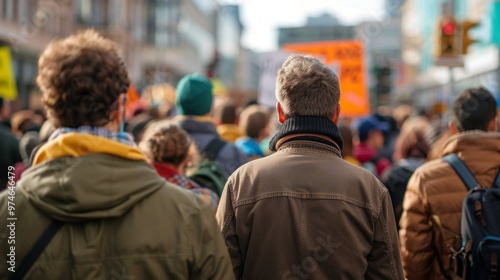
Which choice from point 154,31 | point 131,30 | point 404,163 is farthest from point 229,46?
point 404,163

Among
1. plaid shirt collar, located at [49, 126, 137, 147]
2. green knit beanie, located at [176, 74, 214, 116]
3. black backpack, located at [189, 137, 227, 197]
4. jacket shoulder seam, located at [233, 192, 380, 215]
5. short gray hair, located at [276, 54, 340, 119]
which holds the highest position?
short gray hair, located at [276, 54, 340, 119]

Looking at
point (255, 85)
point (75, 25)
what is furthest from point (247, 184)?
point (255, 85)

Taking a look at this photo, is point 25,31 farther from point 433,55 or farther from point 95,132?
point 95,132

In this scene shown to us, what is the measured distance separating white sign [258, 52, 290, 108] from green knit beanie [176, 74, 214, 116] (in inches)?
194

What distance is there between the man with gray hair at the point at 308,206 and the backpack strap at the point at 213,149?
2.23m

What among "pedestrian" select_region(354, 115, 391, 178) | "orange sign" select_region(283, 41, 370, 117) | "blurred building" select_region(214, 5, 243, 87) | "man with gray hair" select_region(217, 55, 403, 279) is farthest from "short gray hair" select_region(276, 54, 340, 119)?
"blurred building" select_region(214, 5, 243, 87)

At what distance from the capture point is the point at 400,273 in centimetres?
332

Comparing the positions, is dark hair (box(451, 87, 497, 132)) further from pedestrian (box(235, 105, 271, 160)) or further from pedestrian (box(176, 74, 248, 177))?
pedestrian (box(235, 105, 271, 160))

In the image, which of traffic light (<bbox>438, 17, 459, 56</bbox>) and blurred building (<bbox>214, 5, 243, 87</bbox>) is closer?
traffic light (<bbox>438, 17, 459, 56</bbox>)

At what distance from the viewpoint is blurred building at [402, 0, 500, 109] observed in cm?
3262

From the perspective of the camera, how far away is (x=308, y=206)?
3.26 meters

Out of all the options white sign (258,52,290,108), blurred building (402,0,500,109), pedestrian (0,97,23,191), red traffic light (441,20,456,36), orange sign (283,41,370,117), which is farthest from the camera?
blurred building (402,0,500,109)

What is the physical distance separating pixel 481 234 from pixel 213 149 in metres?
2.21

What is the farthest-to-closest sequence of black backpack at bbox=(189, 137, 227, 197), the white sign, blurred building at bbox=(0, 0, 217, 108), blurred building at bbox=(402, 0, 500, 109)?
1. blurred building at bbox=(0, 0, 217, 108)
2. blurred building at bbox=(402, 0, 500, 109)
3. the white sign
4. black backpack at bbox=(189, 137, 227, 197)
